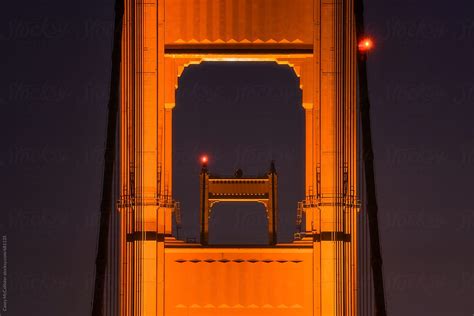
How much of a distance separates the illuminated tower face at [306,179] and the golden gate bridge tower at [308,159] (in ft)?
0.04

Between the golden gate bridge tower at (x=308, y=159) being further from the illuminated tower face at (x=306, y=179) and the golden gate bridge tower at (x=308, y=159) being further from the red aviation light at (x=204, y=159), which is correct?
the red aviation light at (x=204, y=159)

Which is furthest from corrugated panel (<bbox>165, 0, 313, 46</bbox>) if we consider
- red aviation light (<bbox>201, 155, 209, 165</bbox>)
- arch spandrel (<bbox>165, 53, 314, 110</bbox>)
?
red aviation light (<bbox>201, 155, 209, 165</bbox>)

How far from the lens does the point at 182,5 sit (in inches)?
957

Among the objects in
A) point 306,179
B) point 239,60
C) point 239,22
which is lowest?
point 306,179

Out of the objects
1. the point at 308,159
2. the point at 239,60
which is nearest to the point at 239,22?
the point at 239,60

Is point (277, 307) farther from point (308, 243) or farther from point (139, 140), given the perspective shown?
point (139, 140)

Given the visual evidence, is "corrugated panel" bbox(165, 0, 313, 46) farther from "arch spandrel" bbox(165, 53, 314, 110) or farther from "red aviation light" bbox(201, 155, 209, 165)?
"red aviation light" bbox(201, 155, 209, 165)

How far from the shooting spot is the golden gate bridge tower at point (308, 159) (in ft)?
78.3

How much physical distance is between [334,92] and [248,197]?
13.1ft

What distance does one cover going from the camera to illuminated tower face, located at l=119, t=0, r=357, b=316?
2392 centimetres

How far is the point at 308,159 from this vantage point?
80.7 feet

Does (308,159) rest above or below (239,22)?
below

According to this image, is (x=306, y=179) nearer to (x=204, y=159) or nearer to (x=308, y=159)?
(x=308, y=159)

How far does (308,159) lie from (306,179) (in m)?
0.23
